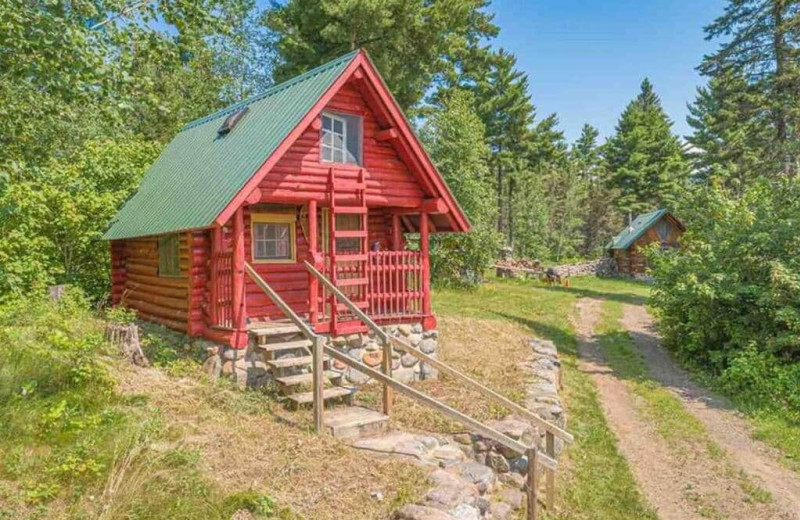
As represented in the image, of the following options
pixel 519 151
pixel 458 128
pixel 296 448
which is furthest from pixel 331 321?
pixel 519 151

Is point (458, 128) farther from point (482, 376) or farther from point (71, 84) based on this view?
point (71, 84)

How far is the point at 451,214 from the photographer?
11.7 metres

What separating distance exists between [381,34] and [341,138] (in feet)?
46.9

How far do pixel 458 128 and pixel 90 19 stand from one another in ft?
63.0

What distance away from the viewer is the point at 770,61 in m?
21.1

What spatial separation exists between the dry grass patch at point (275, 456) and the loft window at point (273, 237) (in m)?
3.51

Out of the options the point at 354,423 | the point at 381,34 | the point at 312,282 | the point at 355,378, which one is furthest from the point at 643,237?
the point at 354,423

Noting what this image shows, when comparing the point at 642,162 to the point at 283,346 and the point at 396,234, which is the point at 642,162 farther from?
the point at 283,346

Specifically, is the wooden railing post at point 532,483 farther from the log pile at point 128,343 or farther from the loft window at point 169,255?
the loft window at point 169,255

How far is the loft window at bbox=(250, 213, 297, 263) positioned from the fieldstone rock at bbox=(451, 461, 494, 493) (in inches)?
235

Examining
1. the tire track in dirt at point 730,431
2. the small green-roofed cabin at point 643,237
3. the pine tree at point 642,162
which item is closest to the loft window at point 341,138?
the tire track in dirt at point 730,431

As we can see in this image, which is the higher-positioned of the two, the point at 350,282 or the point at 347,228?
the point at 347,228

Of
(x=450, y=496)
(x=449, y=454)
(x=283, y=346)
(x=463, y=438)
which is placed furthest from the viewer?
(x=283, y=346)

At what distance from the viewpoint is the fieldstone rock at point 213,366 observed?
9.05 meters
